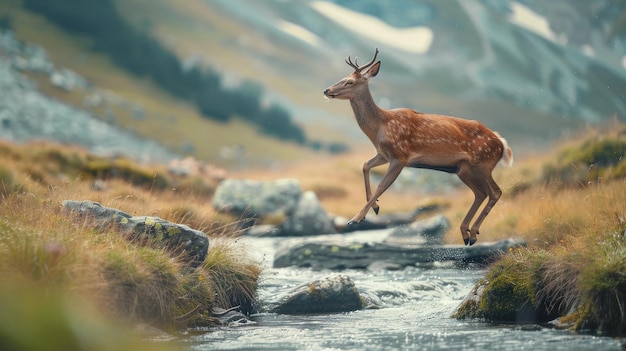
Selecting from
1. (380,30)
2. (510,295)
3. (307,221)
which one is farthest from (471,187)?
(380,30)

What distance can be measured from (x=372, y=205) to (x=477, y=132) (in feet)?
6.42

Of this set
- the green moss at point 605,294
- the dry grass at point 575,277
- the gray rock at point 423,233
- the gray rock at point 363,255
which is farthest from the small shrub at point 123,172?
the green moss at point 605,294

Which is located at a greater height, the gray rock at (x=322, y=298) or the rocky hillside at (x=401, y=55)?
the rocky hillside at (x=401, y=55)

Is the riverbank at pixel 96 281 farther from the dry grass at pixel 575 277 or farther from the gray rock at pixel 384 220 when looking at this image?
the gray rock at pixel 384 220

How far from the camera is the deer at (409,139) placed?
10844 millimetres

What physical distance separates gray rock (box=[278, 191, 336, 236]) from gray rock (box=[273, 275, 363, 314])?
448 inches

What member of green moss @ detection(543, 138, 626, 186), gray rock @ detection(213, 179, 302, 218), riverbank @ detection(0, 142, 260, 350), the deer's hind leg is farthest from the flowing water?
gray rock @ detection(213, 179, 302, 218)

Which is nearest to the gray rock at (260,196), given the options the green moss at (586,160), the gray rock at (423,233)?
the gray rock at (423,233)

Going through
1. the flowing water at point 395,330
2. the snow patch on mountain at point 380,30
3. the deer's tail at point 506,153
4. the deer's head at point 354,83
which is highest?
the snow patch on mountain at point 380,30

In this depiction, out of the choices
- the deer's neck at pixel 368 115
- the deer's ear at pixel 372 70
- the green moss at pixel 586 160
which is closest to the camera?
the deer's ear at pixel 372 70

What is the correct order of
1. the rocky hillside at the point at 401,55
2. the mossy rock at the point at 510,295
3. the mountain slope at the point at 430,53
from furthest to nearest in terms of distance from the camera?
the mountain slope at the point at 430,53 < the rocky hillside at the point at 401,55 < the mossy rock at the point at 510,295

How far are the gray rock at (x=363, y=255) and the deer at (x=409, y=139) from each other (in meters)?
4.45

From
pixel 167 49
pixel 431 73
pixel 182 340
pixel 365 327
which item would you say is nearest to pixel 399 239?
pixel 365 327

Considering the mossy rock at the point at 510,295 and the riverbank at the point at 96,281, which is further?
the mossy rock at the point at 510,295
